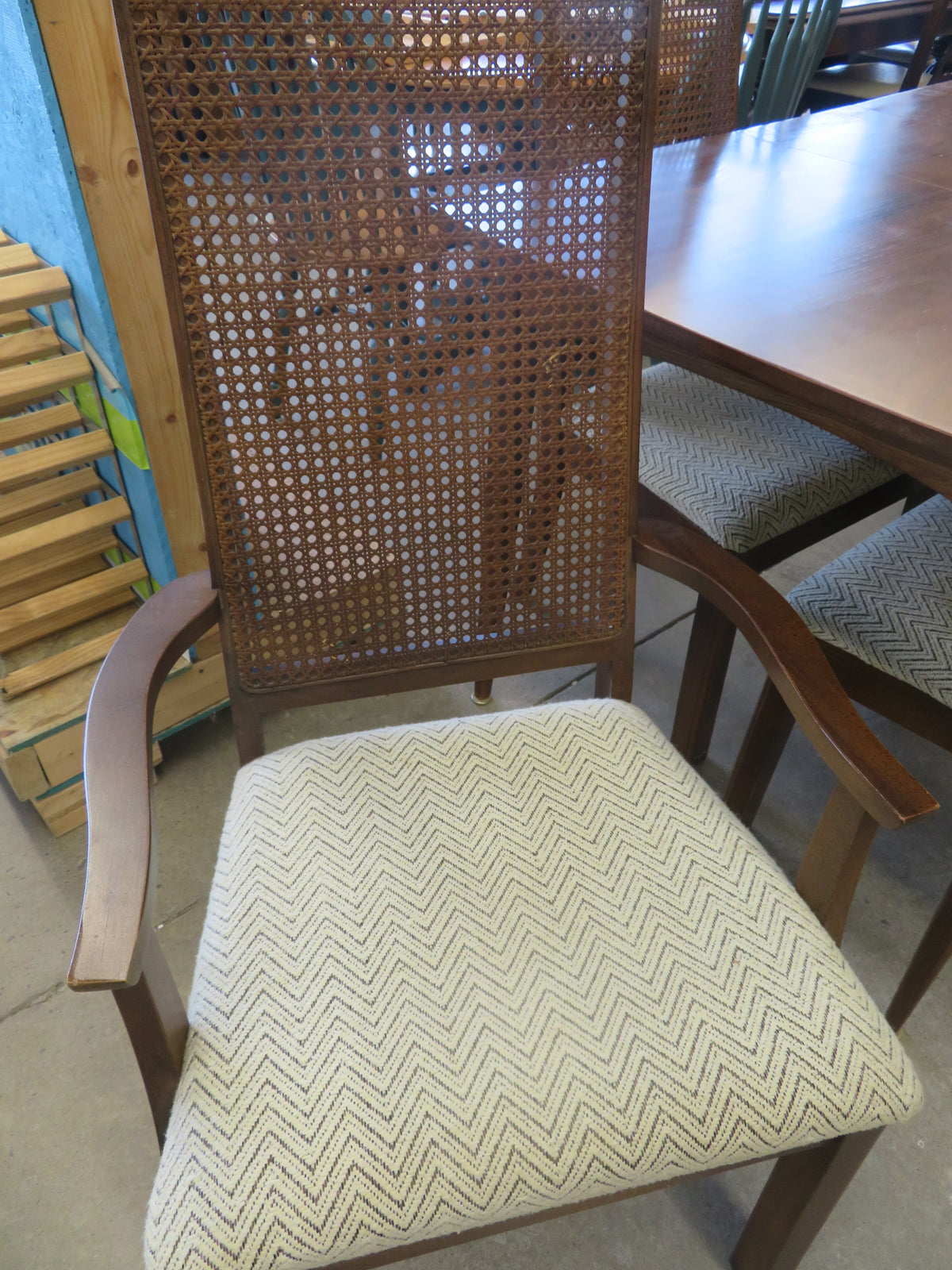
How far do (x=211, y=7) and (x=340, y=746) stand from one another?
0.66 meters

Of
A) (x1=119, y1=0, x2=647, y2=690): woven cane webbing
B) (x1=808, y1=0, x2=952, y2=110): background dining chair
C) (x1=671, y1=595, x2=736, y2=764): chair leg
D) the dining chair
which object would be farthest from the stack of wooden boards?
(x1=808, y1=0, x2=952, y2=110): background dining chair

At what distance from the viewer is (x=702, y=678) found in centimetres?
138

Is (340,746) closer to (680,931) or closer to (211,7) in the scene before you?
(680,931)

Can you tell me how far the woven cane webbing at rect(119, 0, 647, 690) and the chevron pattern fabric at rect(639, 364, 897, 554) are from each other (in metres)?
0.32

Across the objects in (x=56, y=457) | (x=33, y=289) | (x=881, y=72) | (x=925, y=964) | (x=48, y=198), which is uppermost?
(x=48, y=198)

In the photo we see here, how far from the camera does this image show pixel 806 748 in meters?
1.64

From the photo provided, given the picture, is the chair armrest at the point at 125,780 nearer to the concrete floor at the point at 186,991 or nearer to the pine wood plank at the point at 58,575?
the concrete floor at the point at 186,991

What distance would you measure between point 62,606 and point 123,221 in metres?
0.61

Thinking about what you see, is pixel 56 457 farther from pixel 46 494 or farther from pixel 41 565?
pixel 41 565

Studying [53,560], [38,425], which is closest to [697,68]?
[38,425]

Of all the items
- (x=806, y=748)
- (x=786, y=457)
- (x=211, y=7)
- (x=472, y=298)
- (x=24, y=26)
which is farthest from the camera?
(x=806, y=748)

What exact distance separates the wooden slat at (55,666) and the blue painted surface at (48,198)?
166 millimetres

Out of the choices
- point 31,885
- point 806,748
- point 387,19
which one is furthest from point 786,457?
point 31,885

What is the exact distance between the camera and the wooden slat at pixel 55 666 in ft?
4.52
